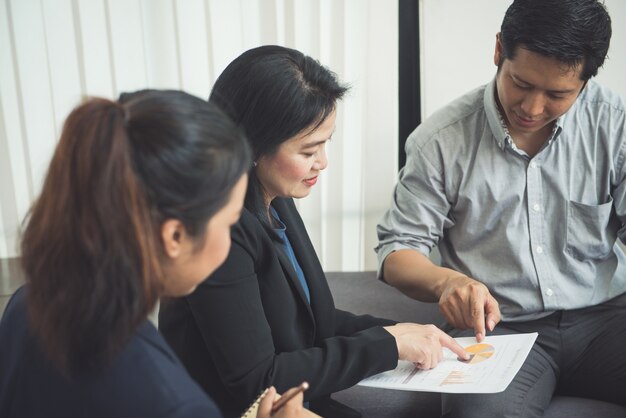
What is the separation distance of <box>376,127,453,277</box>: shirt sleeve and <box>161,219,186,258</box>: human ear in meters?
0.99

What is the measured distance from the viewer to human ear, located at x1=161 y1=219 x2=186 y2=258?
766mm

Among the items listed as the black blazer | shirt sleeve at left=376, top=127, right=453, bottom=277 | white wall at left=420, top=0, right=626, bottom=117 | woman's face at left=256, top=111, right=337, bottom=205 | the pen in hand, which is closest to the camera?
the pen in hand

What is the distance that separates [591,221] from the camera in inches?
66.1

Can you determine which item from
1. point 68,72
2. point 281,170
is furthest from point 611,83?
point 68,72

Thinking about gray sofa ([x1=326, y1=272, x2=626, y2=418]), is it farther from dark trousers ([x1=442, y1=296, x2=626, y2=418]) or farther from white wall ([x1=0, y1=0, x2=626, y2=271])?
white wall ([x1=0, y1=0, x2=626, y2=271])

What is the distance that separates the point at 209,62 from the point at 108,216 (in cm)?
175

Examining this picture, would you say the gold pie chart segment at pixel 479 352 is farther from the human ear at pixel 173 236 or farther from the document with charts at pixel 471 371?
the human ear at pixel 173 236

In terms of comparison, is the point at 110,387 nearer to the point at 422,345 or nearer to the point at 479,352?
the point at 422,345

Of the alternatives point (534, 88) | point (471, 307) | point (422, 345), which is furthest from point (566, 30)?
point (422, 345)

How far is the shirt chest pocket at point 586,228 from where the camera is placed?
65.9 inches

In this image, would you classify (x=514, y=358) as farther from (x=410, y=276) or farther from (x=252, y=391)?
(x=252, y=391)

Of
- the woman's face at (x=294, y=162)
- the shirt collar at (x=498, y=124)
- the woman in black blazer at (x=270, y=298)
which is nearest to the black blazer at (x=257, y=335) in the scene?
the woman in black blazer at (x=270, y=298)

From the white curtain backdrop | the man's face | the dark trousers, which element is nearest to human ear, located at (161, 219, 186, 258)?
the dark trousers

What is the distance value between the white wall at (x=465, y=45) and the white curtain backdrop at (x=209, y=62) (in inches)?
4.8
